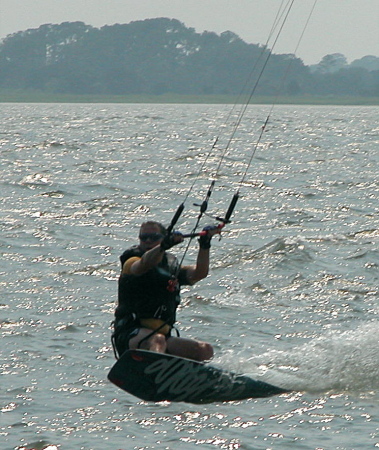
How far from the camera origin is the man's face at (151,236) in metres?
8.77

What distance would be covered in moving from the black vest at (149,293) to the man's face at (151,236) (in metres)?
0.15

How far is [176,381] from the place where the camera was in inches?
347

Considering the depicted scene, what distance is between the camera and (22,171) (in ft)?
108

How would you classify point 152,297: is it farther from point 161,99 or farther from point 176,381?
point 161,99

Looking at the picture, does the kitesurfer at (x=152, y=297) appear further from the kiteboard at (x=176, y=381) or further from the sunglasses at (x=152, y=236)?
the kiteboard at (x=176, y=381)

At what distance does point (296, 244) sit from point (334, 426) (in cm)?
979

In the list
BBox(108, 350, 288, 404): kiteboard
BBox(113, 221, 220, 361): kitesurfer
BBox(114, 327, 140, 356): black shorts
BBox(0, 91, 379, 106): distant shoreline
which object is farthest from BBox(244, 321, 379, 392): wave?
BBox(0, 91, 379, 106): distant shoreline

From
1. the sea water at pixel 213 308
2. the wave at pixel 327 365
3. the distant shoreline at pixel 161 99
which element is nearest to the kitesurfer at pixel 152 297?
the sea water at pixel 213 308

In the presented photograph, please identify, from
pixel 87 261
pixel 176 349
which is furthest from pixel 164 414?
pixel 87 261

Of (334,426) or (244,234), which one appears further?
(244,234)

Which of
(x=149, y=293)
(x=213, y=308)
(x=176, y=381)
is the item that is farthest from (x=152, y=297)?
(x=213, y=308)

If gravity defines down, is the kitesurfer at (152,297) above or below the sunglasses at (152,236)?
below

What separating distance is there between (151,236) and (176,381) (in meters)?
1.27

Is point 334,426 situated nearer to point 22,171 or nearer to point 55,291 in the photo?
point 55,291
